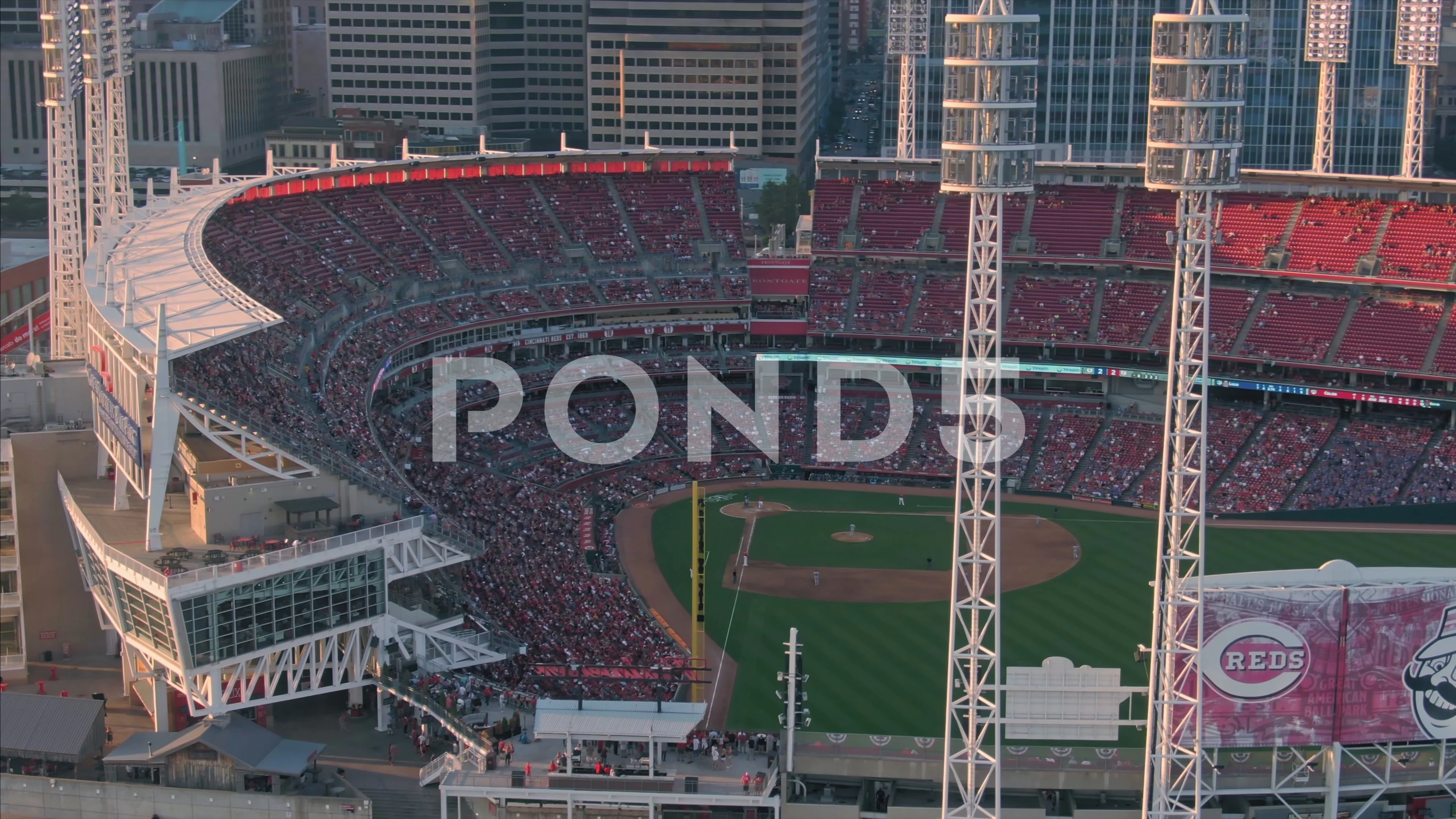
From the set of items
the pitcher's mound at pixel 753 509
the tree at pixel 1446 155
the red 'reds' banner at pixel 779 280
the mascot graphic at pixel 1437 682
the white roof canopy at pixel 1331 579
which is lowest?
the pitcher's mound at pixel 753 509

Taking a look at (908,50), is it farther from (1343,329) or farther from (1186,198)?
(1186,198)

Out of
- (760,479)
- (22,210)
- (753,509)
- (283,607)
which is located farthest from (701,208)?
(22,210)

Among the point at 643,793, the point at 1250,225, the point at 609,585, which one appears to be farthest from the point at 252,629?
the point at 1250,225

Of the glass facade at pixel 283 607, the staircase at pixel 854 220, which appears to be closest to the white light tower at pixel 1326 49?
the staircase at pixel 854 220

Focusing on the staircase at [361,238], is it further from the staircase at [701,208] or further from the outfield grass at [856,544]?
the outfield grass at [856,544]

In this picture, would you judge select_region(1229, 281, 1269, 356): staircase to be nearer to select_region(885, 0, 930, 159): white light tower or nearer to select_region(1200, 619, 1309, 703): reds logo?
select_region(885, 0, 930, 159): white light tower
